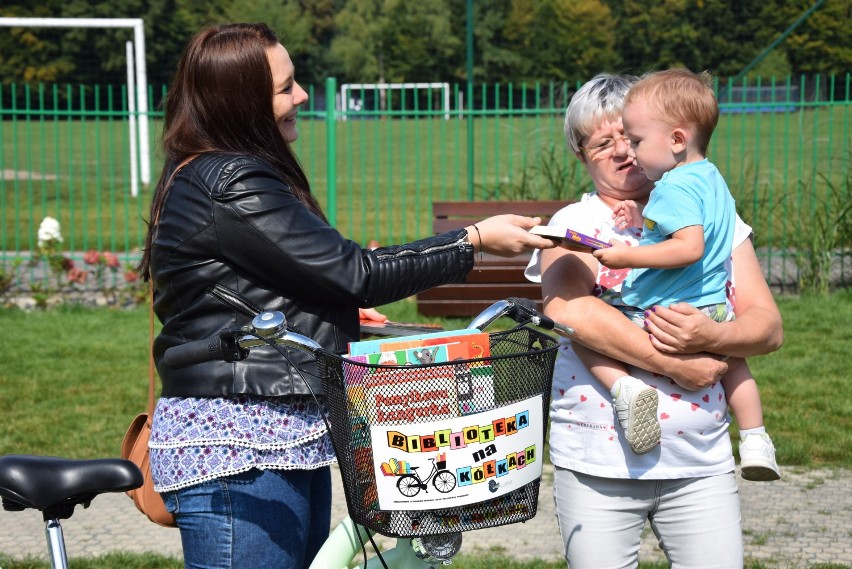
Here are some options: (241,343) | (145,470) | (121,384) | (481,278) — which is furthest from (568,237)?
(481,278)

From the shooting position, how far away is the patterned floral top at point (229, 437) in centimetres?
248

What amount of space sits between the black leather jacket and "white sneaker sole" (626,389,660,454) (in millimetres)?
528

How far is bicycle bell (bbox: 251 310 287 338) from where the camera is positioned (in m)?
2.09

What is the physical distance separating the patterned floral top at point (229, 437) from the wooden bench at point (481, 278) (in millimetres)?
6798

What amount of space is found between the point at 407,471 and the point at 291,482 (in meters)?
0.59

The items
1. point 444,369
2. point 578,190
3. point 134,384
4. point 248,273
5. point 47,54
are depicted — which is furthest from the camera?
point 47,54

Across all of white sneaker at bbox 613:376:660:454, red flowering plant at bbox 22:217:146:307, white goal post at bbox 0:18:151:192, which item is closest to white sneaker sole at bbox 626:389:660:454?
white sneaker at bbox 613:376:660:454

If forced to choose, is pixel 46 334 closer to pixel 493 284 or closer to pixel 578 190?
pixel 493 284

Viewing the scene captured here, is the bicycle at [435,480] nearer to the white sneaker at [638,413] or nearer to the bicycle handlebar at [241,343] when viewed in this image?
the bicycle handlebar at [241,343]

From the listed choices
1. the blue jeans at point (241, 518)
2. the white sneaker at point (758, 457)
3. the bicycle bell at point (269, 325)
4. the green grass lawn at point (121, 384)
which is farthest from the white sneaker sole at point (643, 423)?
the green grass lawn at point (121, 384)

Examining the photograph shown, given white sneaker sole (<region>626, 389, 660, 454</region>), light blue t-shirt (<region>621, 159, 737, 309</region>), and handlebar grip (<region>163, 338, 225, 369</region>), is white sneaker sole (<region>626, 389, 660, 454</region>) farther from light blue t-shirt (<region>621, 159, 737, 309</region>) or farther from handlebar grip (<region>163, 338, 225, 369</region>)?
handlebar grip (<region>163, 338, 225, 369</region>)

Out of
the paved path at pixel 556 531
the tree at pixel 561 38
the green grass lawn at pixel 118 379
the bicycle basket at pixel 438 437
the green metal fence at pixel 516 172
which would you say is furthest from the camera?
the tree at pixel 561 38

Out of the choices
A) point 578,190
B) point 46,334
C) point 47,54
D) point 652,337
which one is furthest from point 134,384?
point 47,54

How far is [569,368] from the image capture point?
2.85 meters
